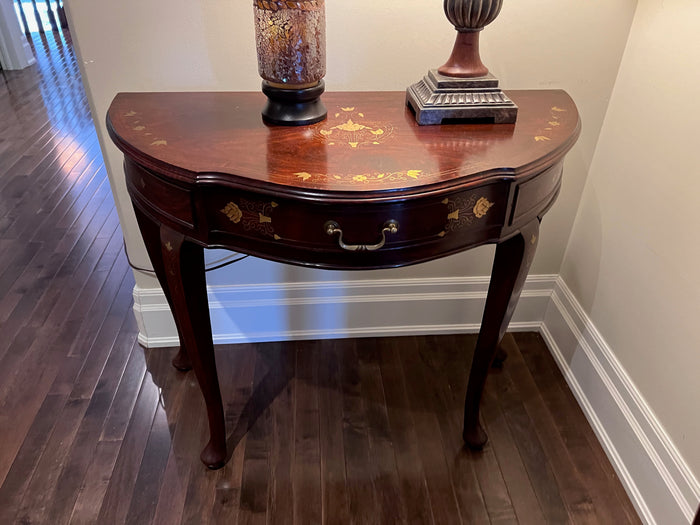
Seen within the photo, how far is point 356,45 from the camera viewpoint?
1.27 metres

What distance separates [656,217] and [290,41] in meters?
0.89

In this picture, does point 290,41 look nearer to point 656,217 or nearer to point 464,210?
point 464,210

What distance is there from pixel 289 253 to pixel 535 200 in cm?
47

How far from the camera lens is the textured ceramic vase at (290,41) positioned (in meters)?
0.94

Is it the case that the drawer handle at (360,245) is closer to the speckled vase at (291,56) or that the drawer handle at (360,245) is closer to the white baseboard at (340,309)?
the speckled vase at (291,56)

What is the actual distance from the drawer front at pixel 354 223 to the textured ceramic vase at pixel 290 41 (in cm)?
28

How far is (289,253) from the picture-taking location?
917 millimetres

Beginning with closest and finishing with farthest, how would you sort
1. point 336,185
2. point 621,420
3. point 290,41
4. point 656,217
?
point 336,185 → point 290,41 → point 656,217 → point 621,420

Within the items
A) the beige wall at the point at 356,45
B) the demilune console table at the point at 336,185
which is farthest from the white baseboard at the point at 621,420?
the beige wall at the point at 356,45

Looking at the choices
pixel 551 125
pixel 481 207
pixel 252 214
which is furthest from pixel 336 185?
pixel 551 125

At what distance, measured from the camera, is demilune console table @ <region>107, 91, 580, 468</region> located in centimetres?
85


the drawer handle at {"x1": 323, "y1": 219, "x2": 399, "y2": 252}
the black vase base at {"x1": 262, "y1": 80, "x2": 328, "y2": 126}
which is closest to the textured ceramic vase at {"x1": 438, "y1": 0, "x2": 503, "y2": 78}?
the black vase base at {"x1": 262, "y1": 80, "x2": 328, "y2": 126}

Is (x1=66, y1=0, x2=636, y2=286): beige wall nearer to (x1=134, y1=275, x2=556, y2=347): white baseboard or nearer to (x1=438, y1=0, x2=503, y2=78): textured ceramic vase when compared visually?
(x1=438, y1=0, x2=503, y2=78): textured ceramic vase

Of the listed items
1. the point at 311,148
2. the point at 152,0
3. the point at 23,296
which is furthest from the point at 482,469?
the point at 23,296
